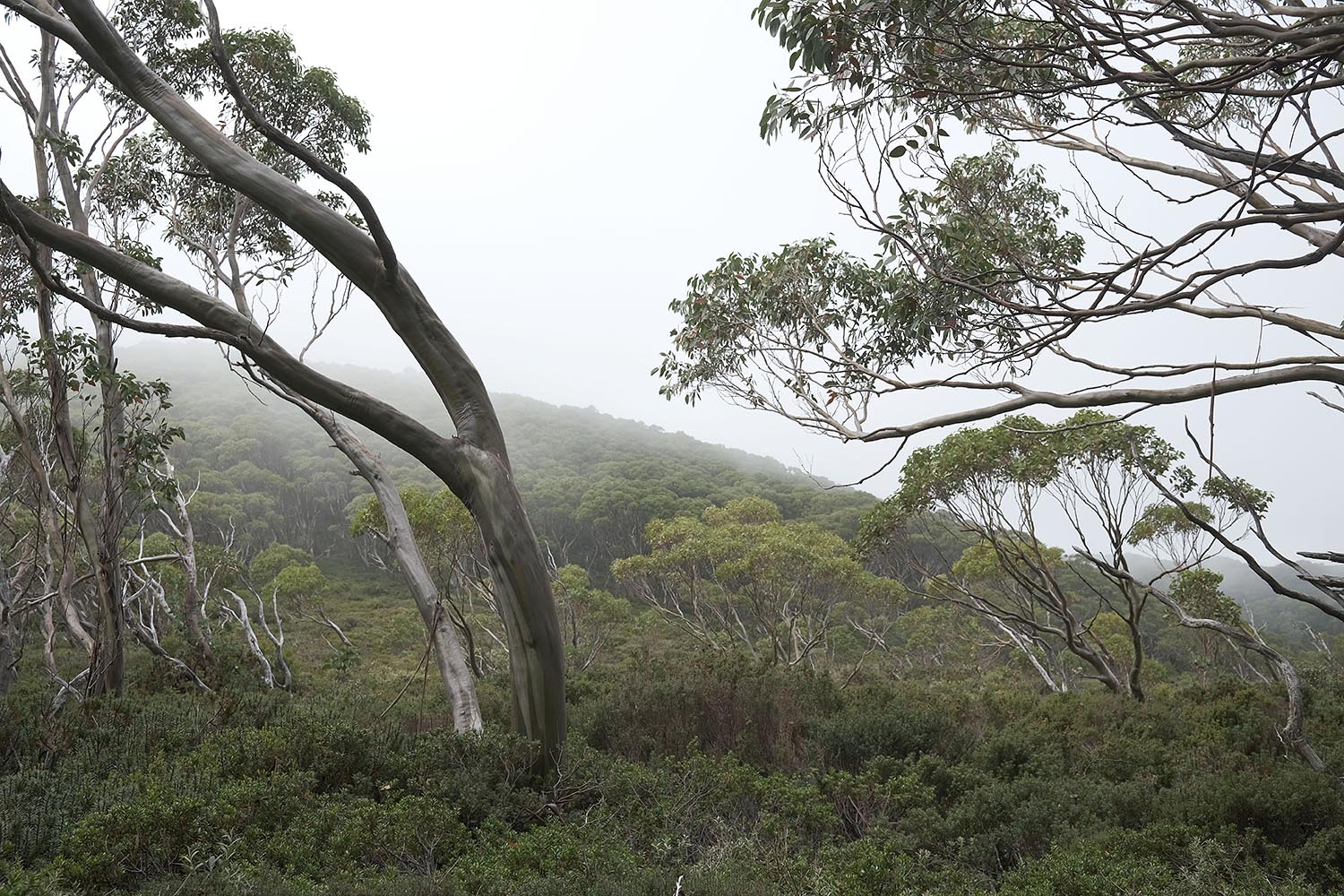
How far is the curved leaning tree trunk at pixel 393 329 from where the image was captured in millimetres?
4895

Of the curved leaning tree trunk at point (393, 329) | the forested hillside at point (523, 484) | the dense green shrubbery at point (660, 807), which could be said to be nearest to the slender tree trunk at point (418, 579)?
the dense green shrubbery at point (660, 807)

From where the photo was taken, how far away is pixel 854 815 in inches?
212

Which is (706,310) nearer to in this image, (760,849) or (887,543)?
(760,849)

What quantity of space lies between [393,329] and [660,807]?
12.0 ft

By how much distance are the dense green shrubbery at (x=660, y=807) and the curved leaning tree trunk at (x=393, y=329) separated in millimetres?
759

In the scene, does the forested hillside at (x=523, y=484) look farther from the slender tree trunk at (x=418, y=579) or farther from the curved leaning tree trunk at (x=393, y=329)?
the curved leaning tree trunk at (x=393, y=329)

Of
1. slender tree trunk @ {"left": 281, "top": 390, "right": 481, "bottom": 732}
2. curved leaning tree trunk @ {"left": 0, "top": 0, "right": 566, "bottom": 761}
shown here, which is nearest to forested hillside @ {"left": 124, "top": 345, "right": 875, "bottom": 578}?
slender tree trunk @ {"left": 281, "top": 390, "right": 481, "bottom": 732}

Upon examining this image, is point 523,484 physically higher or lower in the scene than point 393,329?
lower

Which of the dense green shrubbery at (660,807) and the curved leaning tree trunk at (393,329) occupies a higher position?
the curved leaning tree trunk at (393,329)

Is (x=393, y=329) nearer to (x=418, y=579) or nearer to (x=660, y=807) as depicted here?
(x=418, y=579)

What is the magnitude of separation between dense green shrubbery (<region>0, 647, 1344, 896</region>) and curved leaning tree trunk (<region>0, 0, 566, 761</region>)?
2.49 feet

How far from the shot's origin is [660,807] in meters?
4.57

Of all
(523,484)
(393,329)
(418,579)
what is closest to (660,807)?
(393,329)

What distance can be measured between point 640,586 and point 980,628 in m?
10.4
